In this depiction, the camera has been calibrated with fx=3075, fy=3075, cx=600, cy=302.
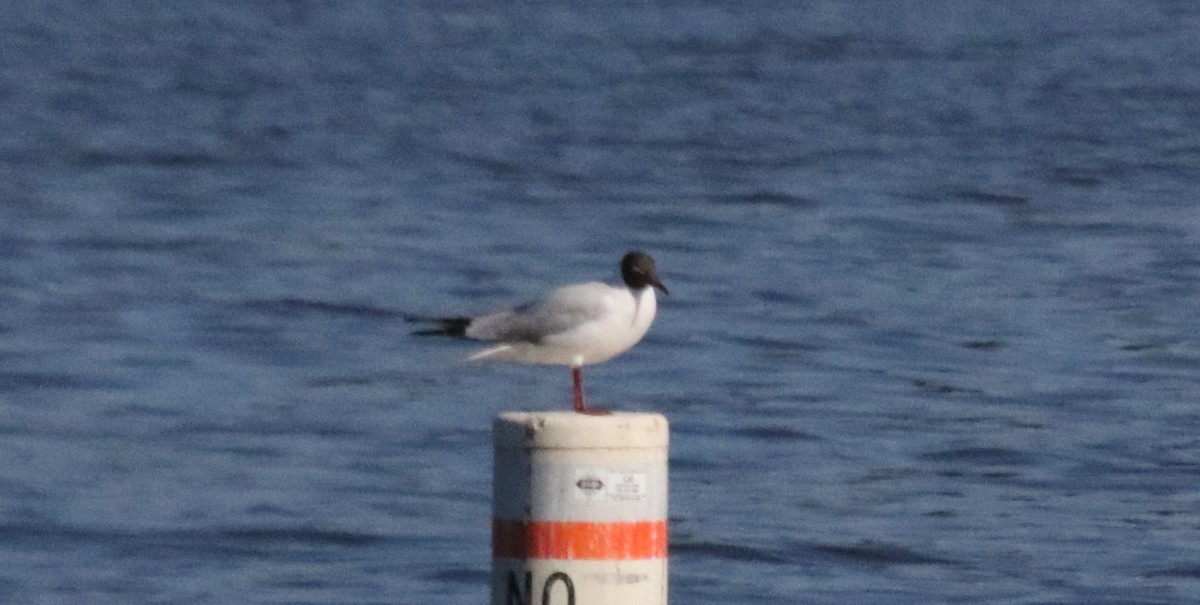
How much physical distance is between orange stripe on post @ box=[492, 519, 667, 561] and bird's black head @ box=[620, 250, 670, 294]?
1.68 meters

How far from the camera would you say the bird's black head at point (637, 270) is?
852 centimetres

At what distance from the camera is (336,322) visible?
59.5 ft

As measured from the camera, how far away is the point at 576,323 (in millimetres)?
8477

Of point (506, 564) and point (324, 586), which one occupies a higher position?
point (324, 586)

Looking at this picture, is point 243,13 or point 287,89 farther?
point 243,13

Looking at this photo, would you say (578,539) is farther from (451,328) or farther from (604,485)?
(451,328)

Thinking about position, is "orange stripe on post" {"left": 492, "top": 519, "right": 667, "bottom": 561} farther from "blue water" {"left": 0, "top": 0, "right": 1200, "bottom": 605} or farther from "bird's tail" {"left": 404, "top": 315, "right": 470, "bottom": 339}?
"blue water" {"left": 0, "top": 0, "right": 1200, "bottom": 605}

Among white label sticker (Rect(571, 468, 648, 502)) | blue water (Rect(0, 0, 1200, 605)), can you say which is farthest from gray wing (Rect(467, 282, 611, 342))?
blue water (Rect(0, 0, 1200, 605))

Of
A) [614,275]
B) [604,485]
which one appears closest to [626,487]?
[604,485]

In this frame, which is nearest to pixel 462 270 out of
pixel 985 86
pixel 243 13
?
pixel 985 86

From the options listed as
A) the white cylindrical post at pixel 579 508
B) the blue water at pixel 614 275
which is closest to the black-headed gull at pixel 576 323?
the white cylindrical post at pixel 579 508

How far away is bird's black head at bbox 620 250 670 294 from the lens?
27.9 ft

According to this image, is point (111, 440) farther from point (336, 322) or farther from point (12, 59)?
point (12, 59)

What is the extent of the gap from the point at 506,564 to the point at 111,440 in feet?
25.0
